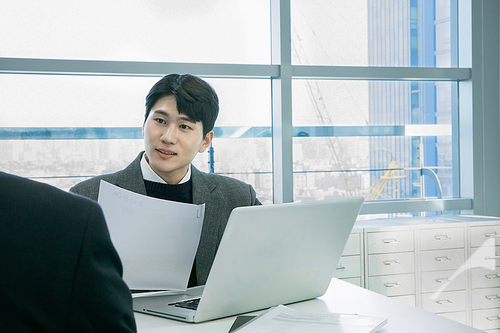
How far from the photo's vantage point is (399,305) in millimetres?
1091

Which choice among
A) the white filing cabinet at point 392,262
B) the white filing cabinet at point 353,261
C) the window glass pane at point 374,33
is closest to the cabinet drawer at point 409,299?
the white filing cabinet at point 392,262

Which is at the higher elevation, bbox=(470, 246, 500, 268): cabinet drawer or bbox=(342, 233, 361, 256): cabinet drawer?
bbox=(342, 233, 361, 256): cabinet drawer

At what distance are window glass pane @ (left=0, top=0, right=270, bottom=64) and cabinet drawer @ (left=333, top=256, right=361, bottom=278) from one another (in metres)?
1.42

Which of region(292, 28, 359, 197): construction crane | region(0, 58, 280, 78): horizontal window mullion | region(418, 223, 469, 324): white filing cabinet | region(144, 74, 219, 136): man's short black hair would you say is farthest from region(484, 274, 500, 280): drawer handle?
region(144, 74, 219, 136): man's short black hair

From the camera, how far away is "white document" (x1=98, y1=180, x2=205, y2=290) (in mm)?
1035

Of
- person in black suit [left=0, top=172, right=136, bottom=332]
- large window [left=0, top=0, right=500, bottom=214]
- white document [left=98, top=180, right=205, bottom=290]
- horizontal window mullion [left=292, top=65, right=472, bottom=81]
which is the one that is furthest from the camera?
horizontal window mullion [left=292, top=65, right=472, bottom=81]

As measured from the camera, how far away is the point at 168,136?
59.3 inches

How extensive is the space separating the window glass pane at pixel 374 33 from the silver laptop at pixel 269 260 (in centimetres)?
221

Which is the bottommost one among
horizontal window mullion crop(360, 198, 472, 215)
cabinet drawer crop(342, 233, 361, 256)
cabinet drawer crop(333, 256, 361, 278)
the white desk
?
cabinet drawer crop(333, 256, 361, 278)

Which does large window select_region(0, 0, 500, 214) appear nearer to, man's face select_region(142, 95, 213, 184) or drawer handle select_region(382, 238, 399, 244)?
drawer handle select_region(382, 238, 399, 244)

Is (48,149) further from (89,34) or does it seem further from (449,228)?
(449,228)

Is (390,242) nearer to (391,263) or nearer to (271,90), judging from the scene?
(391,263)

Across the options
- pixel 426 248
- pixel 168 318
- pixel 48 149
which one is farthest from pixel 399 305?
pixel 48 149

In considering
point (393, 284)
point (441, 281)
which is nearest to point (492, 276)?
point (441, 281)
